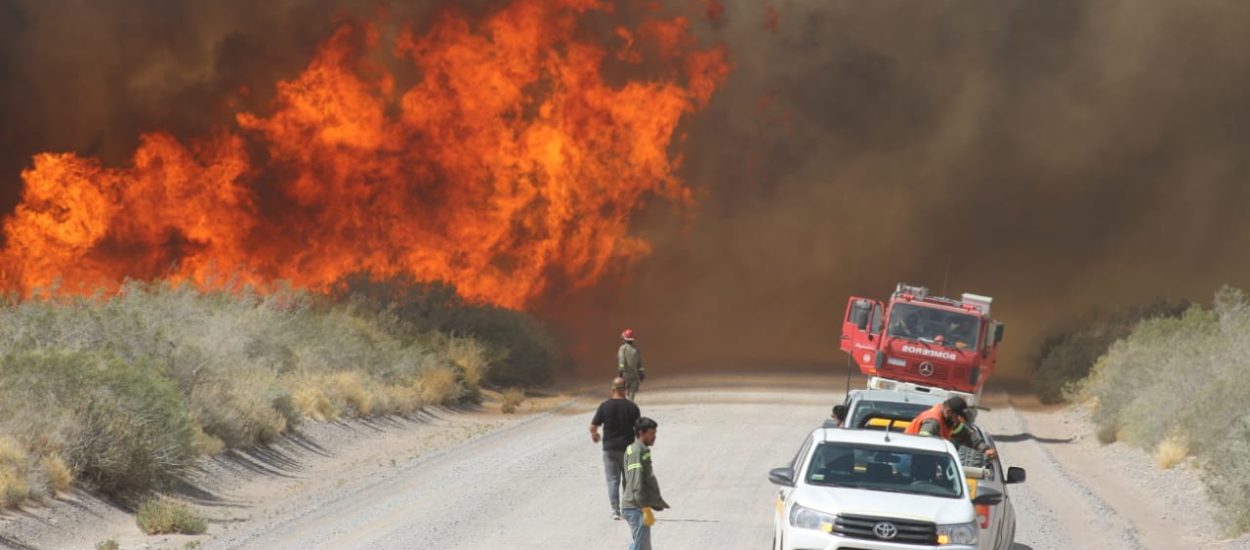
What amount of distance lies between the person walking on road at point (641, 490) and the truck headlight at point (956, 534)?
8.06 ft

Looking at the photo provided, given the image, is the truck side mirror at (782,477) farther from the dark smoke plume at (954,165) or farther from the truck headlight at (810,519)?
the dark smoke plume at (954,165)

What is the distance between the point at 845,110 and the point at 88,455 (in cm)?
5082

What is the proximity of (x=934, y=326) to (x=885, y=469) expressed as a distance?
52.8ft

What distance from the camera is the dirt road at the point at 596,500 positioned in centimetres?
1738

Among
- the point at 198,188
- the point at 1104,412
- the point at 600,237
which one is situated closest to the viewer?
the point at 1104,412

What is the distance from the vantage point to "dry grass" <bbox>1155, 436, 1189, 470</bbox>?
1017 inches

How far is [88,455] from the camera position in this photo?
18.7 metres

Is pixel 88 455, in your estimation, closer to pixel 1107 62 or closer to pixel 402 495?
pixel 402 495

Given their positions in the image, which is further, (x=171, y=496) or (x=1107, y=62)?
(x=1107, y=62)

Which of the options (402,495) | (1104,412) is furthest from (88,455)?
(1104,412)

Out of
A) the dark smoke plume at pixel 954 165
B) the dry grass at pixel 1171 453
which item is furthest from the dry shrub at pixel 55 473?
the dark smoke plume at pixel 954 165

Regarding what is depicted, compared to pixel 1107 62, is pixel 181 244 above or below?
below

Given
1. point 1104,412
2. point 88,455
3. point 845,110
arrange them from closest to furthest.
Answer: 1. point 88,455
2. point 1104,412
3. point 845,110

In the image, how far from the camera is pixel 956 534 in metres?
13.1
